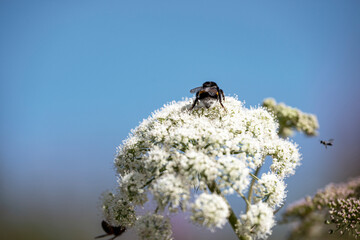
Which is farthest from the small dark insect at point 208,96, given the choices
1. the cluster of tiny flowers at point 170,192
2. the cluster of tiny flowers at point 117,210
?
the cluster of tiny flowers at point 117,210

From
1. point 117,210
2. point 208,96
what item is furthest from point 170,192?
point 208,96

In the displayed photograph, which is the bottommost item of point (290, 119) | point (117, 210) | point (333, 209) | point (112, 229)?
point (333, 209)

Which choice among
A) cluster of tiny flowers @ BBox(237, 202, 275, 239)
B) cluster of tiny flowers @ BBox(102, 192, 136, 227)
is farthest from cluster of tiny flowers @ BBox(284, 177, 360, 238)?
cluster of tiny flowers @ BBox(102, 192, 136, 227)

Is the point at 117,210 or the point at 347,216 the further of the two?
the point at 347,216

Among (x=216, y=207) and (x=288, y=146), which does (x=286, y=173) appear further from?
(x=216, y=207)

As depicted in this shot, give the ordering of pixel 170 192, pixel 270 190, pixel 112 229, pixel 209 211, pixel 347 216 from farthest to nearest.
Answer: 1. pixel 347 216
2. pixel 112 229
3. pixel 270 190
4. pixel 170 192
5. pixel 209 211

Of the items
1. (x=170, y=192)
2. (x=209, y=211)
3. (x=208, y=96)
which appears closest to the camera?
(x=209, y=211)

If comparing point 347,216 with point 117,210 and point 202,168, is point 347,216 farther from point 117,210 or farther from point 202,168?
point 117,210
